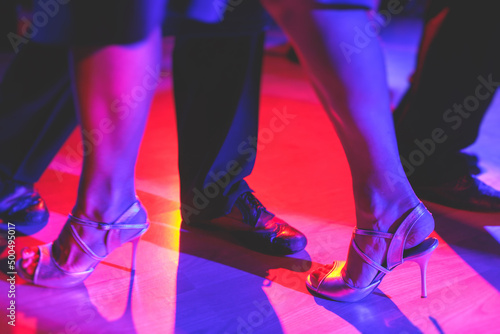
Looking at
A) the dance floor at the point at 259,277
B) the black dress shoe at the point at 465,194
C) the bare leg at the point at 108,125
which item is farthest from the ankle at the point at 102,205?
the black dress shoe at the point at 465,194

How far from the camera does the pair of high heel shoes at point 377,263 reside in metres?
0.82

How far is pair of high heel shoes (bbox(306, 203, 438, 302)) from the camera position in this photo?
82 centimetres

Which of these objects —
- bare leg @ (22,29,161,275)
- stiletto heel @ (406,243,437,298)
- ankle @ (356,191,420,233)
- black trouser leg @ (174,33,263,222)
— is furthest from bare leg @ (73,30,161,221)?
stiletto heel @ (406,243,437,298)

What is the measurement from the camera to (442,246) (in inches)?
42.6

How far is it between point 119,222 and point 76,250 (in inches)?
3.7

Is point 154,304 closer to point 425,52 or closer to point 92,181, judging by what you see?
point 92,181

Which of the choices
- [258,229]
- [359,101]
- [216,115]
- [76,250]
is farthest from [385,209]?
[76,250]

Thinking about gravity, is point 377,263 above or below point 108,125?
below

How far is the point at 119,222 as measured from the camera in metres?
0.85

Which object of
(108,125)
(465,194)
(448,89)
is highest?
(108,125)

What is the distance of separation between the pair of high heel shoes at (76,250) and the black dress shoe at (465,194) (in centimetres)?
84

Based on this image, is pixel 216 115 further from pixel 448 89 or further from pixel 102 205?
pixel 448 89

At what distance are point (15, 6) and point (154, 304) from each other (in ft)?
9.11

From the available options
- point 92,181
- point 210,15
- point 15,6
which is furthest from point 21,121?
point 15,6
